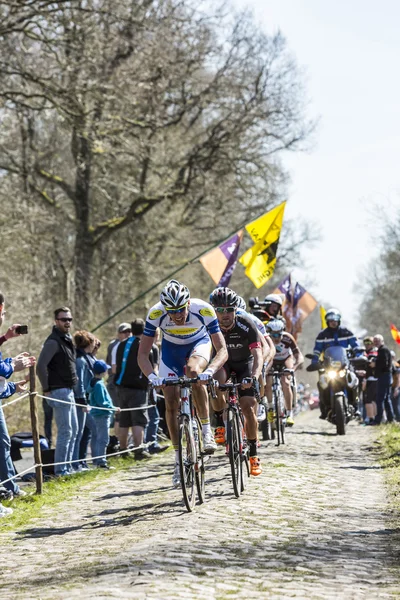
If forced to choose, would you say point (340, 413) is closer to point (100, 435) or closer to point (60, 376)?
point (100, 435)

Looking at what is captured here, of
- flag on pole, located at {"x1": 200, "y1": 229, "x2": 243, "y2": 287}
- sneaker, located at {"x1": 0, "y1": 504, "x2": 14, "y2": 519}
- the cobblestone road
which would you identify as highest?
flag on pole, located at {"x1": 200, "y1": 229, "x2": 243, "y2": 287}

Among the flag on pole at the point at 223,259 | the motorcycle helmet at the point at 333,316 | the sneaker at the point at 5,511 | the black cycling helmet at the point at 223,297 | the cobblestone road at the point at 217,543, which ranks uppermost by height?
the flag on pole at the point at 223,259

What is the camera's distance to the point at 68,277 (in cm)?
3756

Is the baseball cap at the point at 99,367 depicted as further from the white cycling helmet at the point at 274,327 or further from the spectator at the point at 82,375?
the white cycling helmet at the point at 274,327

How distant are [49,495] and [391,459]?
→ 16.6 ft

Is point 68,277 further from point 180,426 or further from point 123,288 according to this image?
point 180,426

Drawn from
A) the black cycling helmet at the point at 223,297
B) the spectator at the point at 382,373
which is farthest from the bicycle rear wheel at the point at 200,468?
the spectator at the point at 382,373

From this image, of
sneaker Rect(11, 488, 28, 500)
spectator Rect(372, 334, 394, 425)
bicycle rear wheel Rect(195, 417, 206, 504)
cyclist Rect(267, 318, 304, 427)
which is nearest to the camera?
bicycle rear wheel Rect(195, 417, 206, 504)

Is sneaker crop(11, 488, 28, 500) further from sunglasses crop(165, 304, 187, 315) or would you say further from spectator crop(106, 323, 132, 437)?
spectator crop(106, 323, 132, 437)

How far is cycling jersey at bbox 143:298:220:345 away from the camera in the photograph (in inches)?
408

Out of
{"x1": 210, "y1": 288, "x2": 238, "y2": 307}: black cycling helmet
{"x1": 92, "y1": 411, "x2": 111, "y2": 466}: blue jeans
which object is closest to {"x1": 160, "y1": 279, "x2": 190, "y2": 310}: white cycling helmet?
{"x1": 210, "y1": 288, "x2": 238, "y2": 307}: black cycling helmet

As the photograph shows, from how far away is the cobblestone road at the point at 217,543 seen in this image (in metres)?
6.36

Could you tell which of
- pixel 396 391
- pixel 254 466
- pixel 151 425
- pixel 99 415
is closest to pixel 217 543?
pixel 254 466

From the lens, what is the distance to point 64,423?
12.8m
